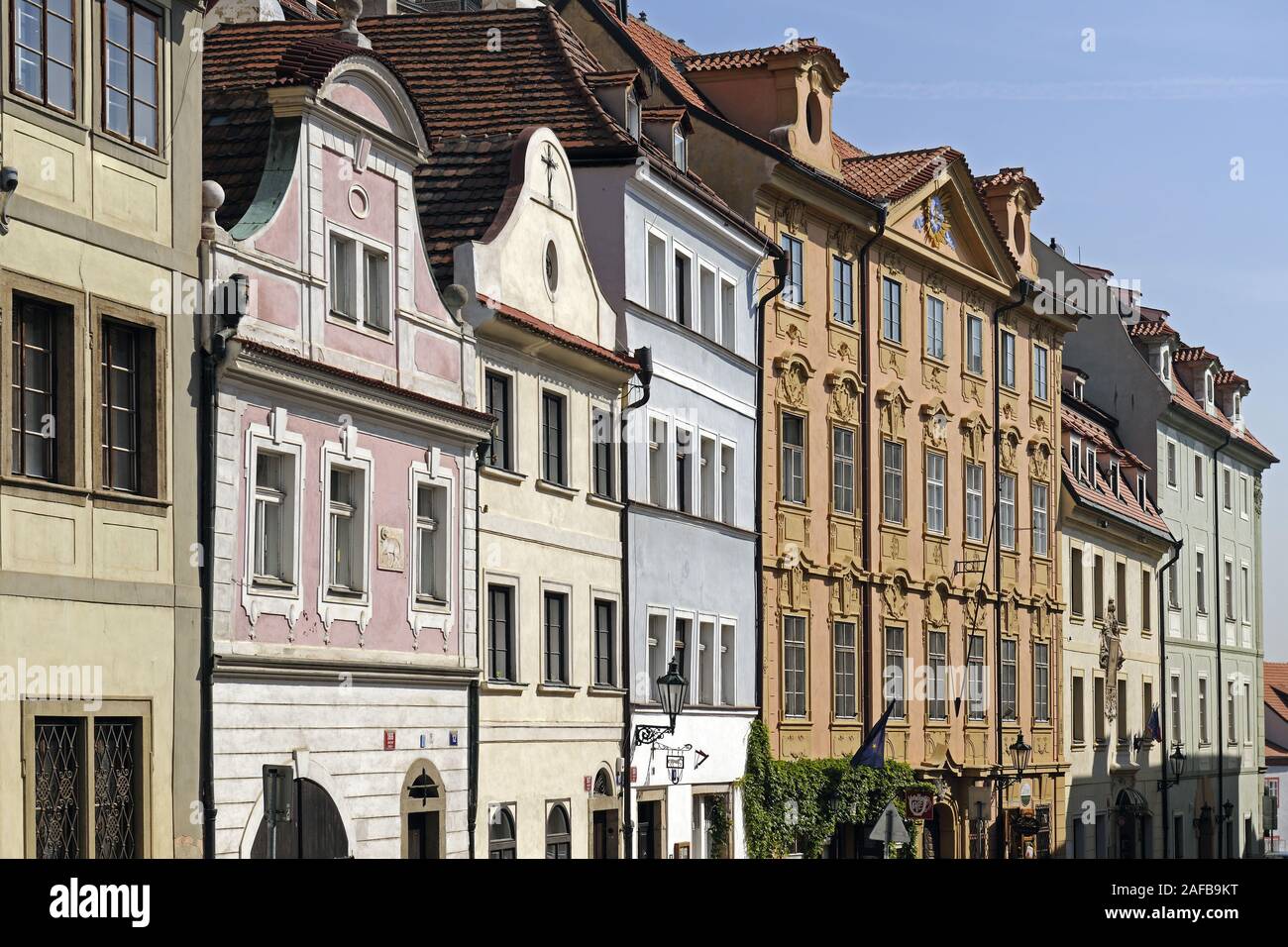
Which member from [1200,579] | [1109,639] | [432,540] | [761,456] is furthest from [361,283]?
[1200,579]

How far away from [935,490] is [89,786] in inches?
1172

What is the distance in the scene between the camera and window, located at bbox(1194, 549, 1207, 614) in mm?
64625

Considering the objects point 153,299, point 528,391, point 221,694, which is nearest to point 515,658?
point 528,391

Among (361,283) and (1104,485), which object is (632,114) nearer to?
(361,283)

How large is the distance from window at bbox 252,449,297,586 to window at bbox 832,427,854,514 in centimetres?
1974

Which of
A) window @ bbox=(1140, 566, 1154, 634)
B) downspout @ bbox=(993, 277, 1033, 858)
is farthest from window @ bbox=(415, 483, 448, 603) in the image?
window @ bbox=(1140, 566, 1154, 634)

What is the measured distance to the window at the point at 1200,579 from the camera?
64.6 metres

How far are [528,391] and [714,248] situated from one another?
839cm

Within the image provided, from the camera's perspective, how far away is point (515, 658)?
89.8ft

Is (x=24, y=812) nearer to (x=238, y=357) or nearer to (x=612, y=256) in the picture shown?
(x=238, y=357)

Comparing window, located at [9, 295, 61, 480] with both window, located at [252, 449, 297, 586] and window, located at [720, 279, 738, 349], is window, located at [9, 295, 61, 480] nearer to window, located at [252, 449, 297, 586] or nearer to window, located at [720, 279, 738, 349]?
window, located at [252, 449, 297, 586]

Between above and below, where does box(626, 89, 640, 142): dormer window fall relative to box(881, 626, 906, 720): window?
above

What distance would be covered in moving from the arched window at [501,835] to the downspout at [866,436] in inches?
620

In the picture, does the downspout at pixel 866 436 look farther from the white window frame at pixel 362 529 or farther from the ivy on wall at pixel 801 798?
the white window frame at pixel 362 529
